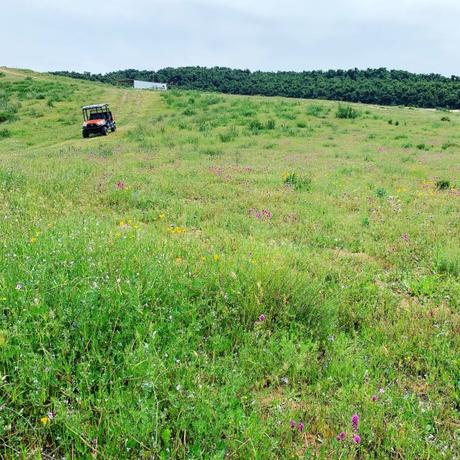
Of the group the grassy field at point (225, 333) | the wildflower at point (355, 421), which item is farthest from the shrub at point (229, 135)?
the wildflower at point (355, 421)

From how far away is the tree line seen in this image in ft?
289

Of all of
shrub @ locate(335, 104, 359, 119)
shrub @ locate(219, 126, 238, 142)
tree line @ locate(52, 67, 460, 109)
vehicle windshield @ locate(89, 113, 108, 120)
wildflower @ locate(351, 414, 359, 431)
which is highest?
tree line @ locate(52, 67, 460, 109)

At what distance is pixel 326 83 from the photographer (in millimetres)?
102938

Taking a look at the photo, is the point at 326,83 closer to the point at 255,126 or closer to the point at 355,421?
the point at 255,126

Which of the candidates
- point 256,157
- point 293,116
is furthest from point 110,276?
point 293,116

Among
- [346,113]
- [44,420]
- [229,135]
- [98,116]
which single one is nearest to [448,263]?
[44,420]

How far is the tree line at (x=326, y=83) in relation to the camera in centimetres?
8794

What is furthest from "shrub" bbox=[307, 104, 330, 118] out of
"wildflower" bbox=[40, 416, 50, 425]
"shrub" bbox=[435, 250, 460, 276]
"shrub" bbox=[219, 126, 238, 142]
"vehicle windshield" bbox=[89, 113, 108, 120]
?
"wildflower" bbox=[40, 416, 50, 425]

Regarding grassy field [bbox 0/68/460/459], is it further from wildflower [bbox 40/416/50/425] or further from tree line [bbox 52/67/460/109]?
tree line [bbox 52/67/460/109]

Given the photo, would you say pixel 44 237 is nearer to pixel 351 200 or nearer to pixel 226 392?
pixel 226 392

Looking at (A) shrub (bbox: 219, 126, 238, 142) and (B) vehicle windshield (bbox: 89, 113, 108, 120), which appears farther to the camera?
(B) vehicle windshield (bbox: 89, 113, 108, 120)

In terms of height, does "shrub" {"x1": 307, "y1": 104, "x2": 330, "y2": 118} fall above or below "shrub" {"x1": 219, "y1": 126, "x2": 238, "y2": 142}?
above

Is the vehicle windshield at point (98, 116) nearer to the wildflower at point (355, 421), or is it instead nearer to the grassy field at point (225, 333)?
the grassy field at point (225, 333)

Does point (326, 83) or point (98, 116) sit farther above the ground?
point (326, 83)
